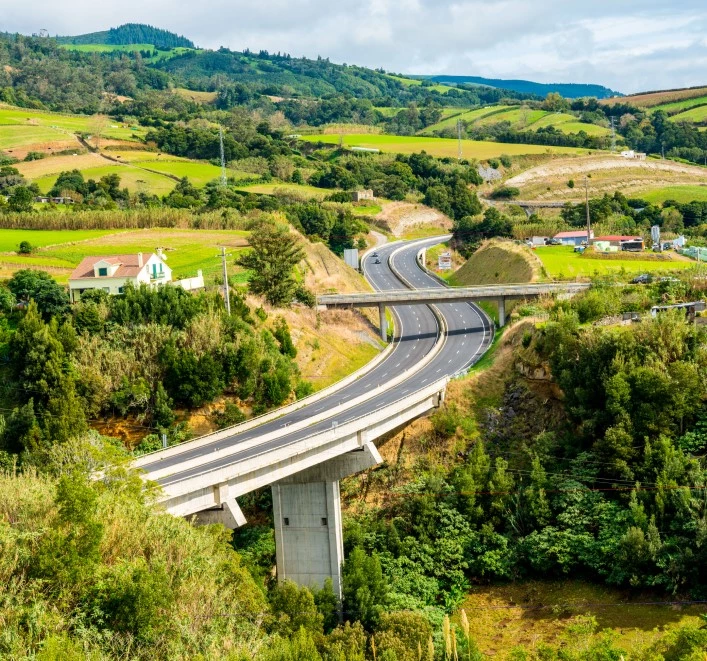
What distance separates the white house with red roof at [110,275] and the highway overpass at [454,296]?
17525mm

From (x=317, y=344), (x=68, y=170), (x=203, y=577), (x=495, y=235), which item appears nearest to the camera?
(x=203, y=577)

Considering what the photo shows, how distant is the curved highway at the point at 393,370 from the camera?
53.4 metres

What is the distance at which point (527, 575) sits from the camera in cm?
5369

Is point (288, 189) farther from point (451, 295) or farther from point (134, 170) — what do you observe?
point (451, 295)

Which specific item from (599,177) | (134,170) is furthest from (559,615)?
(599,177)

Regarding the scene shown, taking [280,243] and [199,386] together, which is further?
[280,243]

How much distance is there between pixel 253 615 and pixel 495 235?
3510 inches

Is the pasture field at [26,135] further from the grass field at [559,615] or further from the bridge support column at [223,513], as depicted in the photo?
the grass field at [559,615]

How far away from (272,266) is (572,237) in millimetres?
45561

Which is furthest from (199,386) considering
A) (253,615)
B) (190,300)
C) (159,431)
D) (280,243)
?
(253,615)

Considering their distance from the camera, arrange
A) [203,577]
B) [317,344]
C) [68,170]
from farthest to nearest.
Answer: [68,170], [317,344], [203,577]

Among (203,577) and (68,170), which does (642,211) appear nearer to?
(68,170)

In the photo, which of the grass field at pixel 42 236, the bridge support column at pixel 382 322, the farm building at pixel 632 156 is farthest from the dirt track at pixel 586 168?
the bridge support column at pixel 382 322

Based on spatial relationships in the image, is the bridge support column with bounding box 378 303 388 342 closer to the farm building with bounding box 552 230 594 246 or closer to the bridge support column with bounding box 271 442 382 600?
the bridge support column with bounding box 271 442 382 600
